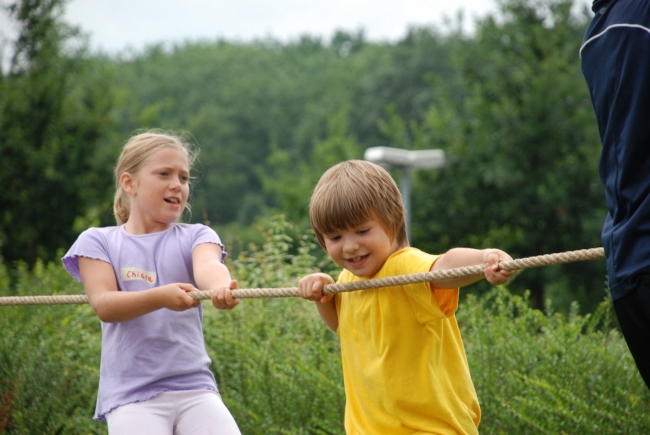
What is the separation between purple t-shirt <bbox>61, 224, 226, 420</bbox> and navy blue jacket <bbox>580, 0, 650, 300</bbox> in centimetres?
169

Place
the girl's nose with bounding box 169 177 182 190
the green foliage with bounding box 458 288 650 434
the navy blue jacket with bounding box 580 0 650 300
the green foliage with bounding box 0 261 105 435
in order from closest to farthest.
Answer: the navy blue jacket with bounding box 580 0 650 300 → the girl's nose with bounding box 169 177 182 190 → the green foliage with bounding box 458 288 650 434 → the green foliage with bounding box 0 261 105 435

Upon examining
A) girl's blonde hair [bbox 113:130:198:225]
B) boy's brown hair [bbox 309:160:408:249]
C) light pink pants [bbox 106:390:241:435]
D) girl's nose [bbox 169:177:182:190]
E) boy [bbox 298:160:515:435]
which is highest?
girl's blonde hair [bbox 113:130:198:225]

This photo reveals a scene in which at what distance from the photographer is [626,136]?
7.32 feet

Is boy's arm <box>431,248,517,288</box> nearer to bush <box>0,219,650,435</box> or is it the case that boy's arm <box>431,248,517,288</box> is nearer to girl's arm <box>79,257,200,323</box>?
girl's arm <box>79,257,200,323</box>

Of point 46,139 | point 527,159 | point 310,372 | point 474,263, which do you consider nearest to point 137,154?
point 474,263

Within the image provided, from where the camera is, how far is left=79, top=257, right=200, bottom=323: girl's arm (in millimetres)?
3150

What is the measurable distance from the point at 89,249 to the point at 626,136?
2121 mm

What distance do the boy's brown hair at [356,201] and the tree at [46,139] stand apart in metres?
11.8

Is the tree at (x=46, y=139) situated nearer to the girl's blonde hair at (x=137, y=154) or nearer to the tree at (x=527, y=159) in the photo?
the tree at (x=527, y=159)

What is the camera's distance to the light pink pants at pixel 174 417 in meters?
3.16

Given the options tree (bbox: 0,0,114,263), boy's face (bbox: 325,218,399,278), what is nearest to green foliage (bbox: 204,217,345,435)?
boy's face (bbox: 325,218,399,278)

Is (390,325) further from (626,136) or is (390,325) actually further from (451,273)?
(626,136)

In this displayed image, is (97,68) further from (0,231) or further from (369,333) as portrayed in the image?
(369,333)

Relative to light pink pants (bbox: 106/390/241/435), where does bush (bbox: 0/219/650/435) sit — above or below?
below
